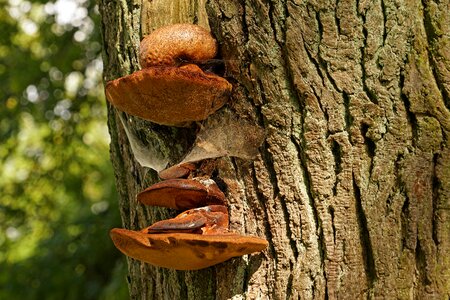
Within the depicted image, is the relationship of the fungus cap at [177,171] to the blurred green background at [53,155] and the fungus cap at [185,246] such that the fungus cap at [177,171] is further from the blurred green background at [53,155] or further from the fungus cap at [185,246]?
the blurred green background at [53,155]

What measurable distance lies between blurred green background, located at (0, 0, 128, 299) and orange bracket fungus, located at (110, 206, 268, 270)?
9.66 feet

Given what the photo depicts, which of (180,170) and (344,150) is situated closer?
(344,150)

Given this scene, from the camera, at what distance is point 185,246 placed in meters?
1.56

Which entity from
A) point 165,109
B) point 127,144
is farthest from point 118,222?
point 165,109

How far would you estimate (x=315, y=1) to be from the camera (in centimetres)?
168

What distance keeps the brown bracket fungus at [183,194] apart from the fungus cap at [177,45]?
1.07ft

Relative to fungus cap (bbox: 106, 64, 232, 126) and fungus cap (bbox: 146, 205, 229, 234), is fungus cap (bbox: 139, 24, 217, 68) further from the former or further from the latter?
fungus cap (bbox: 146, 205, 229, 234)

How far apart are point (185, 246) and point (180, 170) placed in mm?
305

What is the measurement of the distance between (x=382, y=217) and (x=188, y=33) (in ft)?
2.23

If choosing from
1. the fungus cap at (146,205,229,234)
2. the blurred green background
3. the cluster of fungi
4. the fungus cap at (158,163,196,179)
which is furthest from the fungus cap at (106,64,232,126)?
the blurred green background

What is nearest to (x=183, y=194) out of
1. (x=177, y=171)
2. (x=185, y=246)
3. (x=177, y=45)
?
(x=177, y=171)

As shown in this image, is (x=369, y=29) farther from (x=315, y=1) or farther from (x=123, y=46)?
(x=123, y=46)

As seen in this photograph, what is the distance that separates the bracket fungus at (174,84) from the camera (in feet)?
5.47

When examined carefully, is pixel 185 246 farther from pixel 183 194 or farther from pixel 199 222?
pixel 183 194
